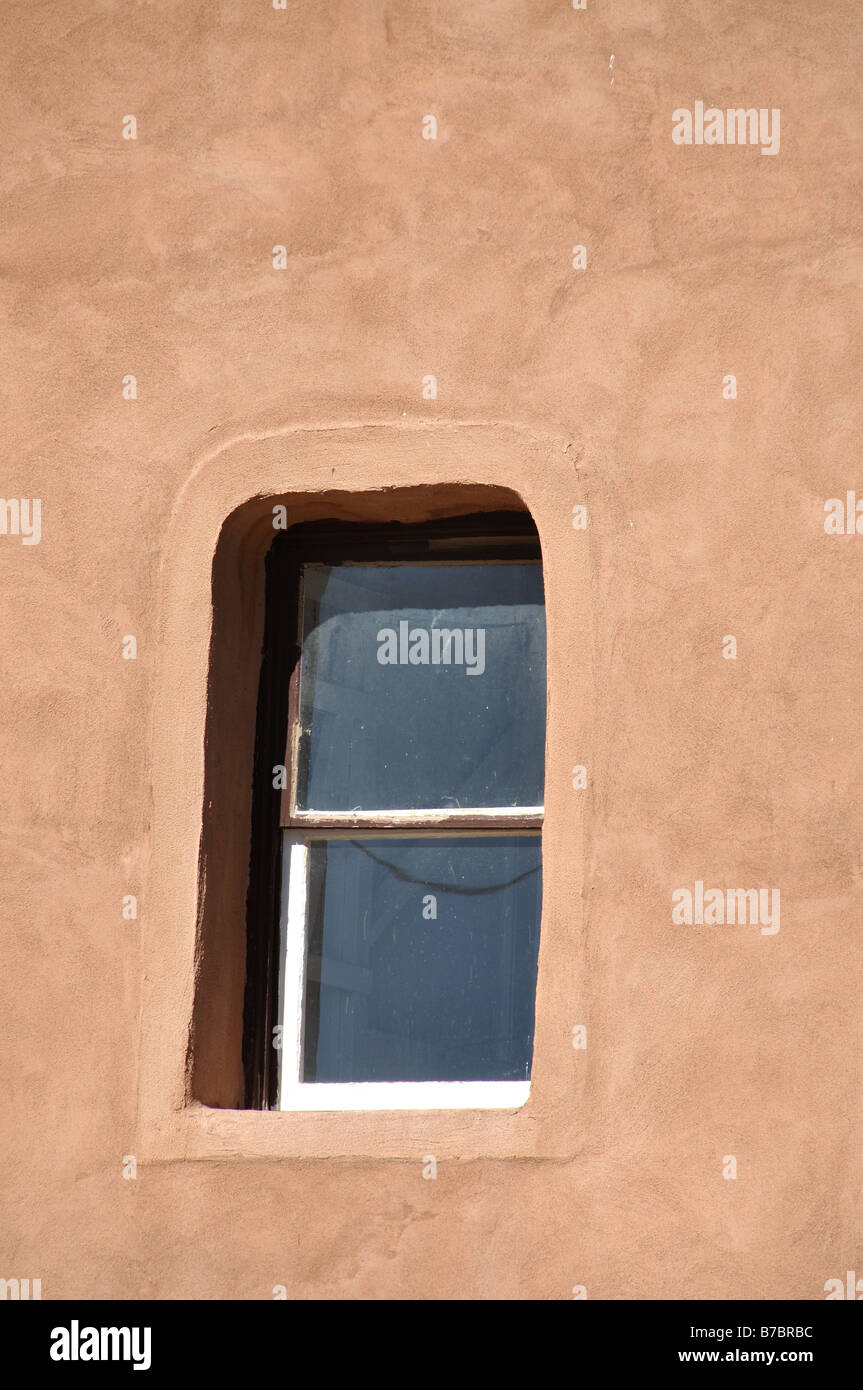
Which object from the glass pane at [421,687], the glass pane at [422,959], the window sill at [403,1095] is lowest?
the window sill at [403,1095]

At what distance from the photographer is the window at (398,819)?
140 inches

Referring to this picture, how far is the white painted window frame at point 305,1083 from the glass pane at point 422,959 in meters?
0.02

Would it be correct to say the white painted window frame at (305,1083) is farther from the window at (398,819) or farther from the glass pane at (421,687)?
the glass pane at (421,687)

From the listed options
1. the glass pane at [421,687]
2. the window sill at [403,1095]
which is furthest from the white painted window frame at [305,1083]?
the glass pane at [421,687]

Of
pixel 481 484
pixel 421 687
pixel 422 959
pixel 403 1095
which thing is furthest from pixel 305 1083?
pixel 481 484

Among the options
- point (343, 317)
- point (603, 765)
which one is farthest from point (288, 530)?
point (603, 765)

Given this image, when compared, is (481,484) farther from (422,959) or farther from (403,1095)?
(403,1095)

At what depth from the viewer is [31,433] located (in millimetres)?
3707

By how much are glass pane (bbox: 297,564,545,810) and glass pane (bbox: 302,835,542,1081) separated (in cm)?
14

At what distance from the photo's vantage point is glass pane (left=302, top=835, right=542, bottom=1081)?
355cm

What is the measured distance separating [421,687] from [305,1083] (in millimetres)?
984

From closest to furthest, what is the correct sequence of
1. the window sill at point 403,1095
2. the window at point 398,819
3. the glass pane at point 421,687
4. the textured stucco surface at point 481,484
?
the textured stucco surface at point 481,484 → the window sill at point 403,1095 → the window at point 398,819 → the glass pane at point 421,687

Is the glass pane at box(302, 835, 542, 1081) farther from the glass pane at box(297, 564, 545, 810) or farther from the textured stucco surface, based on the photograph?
the textured stucco surface

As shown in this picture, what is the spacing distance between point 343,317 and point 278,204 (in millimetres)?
351
